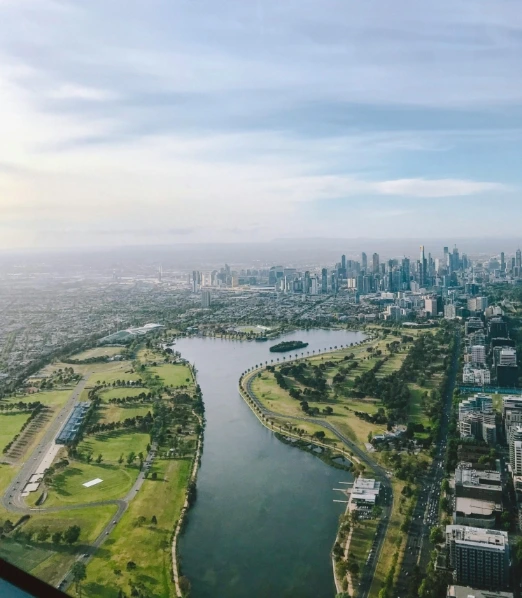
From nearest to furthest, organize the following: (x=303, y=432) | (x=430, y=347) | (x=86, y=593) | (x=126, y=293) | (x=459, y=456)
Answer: (x=86, y=593) → (x=459, y=456) → (x=303, y=432) → (x=430, y=347) → (x=126, y=293)

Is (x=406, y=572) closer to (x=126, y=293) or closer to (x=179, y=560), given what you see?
(x=179, y=560)

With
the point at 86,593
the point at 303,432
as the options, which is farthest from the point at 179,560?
the point at 303,432

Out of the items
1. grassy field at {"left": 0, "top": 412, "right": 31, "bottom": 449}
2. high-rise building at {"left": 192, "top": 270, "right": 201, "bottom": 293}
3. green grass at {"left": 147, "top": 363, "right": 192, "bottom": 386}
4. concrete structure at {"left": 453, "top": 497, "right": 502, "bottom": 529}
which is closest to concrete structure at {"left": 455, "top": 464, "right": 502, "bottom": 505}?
concrete structure at {"left": 453, "top": 497, "right": 502, "bottom": 529}

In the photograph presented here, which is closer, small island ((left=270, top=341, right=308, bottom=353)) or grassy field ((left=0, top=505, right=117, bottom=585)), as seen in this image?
grassy field ((left=0, top=505, right=117, bottom=585))

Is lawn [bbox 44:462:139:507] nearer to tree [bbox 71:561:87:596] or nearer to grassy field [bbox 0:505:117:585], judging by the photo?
grassy field [bbox 0:505:117:585]

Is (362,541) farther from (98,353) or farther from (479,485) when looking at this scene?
(98,353)

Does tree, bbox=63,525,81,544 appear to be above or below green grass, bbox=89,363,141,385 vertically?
below

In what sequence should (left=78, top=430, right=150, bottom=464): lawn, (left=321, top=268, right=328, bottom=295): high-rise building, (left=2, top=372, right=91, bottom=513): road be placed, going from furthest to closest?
(left=321, top=268, right=328, bottom=295): high-rise building → (left=78, top=430, right=150, bottom=464): lawn → (left=2, top=372, right=91, bottom=513): road
